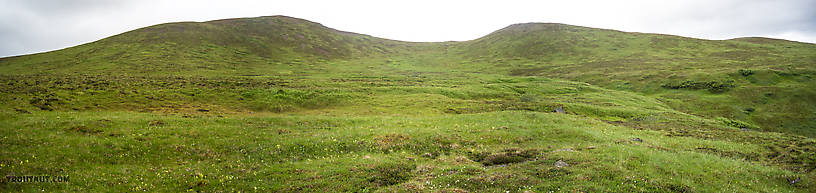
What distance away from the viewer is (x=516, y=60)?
137m

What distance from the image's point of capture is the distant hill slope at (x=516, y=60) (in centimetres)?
5912

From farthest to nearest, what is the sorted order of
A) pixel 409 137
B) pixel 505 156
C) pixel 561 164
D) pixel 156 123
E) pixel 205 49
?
pixel 205 49 < pixel 156 123 < pixel 409 137 < pixel 505 156 < pixel 561 164

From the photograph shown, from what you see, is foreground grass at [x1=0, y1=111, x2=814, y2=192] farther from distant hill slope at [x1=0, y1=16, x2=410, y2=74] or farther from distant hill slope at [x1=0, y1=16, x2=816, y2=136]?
distant hill slope at [x1=0, y1=16, x2=410, y2=74]

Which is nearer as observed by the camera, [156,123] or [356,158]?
[356,158]

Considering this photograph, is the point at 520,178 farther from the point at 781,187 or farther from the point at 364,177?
the point at 781,187

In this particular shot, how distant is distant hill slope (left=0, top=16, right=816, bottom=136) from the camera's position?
5912cm

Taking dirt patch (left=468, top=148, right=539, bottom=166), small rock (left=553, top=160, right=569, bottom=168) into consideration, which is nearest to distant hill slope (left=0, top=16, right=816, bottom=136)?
dirt patch (left=468, top=148, right=539, bottom=166)

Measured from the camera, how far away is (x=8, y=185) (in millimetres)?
14008

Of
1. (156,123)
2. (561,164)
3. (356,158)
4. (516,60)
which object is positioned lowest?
(356,158)

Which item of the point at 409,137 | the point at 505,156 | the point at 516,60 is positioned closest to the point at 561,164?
the point at 505,156

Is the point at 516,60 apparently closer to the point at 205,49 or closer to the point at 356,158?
the point at 205,49

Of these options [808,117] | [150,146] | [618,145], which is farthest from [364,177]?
[808,117]

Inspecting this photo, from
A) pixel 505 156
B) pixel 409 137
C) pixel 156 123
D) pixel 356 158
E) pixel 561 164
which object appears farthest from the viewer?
pixel 156 123

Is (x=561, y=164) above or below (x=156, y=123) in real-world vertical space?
below
